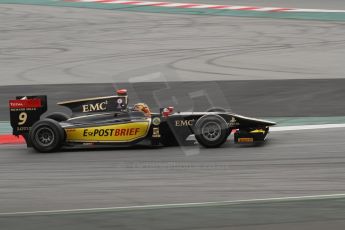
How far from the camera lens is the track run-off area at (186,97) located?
6.24 meters

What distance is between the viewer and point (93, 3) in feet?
95.0

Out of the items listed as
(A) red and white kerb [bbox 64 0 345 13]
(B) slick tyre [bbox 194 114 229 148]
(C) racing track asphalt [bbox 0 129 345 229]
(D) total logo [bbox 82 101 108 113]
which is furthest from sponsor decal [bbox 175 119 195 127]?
(A) red and white kerb [bbox 64 0 345 13]

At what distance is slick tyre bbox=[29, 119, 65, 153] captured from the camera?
10906 millimetres

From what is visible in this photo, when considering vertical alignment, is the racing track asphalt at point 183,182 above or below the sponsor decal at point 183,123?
below

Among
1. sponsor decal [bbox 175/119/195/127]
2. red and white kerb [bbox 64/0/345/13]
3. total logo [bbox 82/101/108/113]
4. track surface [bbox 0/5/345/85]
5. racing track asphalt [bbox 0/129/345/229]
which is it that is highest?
red and white kerb [bbox 64/0/345/13]

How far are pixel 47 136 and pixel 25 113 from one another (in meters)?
0.56

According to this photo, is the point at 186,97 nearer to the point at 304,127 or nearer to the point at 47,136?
the point at 304,127

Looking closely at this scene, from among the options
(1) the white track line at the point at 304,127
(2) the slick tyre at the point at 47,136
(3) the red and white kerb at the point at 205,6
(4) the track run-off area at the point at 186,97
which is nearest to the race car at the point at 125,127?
(2) the slick tyre at the point at 47,136

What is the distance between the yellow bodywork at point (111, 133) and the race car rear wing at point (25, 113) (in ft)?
1.82

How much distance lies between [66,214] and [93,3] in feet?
76.5

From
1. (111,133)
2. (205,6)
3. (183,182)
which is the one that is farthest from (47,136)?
(205,6)

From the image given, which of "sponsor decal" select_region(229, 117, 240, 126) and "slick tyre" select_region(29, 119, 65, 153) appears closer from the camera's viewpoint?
"sponsor decal" select_region(229, 117, 240, 126)

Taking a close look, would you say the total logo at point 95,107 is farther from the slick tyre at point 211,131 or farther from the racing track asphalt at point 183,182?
the slick tyre at point 211,131

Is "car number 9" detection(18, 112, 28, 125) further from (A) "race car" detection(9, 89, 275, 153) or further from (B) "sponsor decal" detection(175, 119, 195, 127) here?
(B) "sponsor decal" detection(175, 119, 195, 127)
